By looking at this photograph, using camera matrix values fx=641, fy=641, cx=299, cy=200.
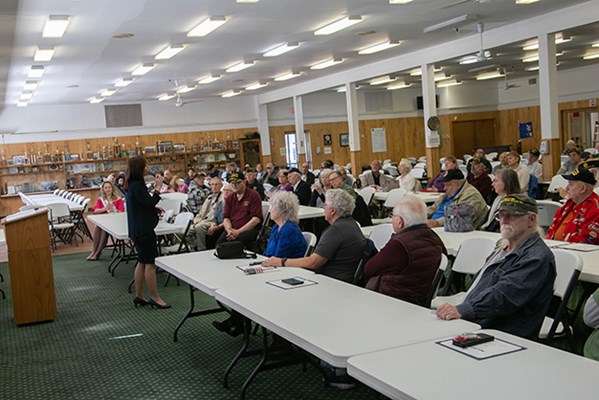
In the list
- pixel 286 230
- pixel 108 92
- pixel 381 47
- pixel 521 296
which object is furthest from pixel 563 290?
pixel 108 92

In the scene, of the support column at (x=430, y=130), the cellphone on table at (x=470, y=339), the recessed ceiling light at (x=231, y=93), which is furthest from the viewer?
the recessed ceiling light at (x=231, y=93)

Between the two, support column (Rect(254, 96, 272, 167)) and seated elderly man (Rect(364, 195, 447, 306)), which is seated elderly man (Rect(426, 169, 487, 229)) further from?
support column (Rect(254, 96, 272, 167))

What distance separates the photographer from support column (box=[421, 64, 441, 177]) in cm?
1395

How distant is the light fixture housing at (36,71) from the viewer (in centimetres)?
1224

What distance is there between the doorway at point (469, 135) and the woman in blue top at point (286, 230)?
1938 cm

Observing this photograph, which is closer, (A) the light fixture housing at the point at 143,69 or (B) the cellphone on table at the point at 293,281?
(B) the cellphone on table at the point at 293,281

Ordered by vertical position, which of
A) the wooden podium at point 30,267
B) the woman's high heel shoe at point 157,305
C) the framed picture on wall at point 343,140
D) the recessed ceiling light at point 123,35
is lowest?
the woman's high heel shoe at point 157,305

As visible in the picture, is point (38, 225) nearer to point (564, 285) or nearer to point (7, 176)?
point (564, 285)

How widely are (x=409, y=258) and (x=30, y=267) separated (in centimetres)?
410

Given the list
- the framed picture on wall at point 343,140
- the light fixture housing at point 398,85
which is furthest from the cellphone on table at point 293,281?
the framed picture on wall at point 343,140

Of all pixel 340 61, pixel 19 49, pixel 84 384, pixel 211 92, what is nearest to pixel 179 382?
pixel 84 384

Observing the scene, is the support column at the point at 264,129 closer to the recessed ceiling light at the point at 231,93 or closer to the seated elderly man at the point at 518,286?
the recessed ceiling light at the point at 231,93

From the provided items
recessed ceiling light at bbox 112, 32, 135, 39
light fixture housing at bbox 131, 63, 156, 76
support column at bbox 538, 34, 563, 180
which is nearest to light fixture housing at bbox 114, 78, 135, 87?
light fixture housing at bbox 131, 63, 156, 76

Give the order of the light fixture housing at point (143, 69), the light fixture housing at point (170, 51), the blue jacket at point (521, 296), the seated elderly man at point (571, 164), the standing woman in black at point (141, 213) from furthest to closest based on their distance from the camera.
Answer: the light fixture housing at point (143, 69), the light fixture housing at point (170, 51), the seated elderly man at point (571, 164), the standing woman in black at point (141, 213), the blue jacket at point (521, 296)
